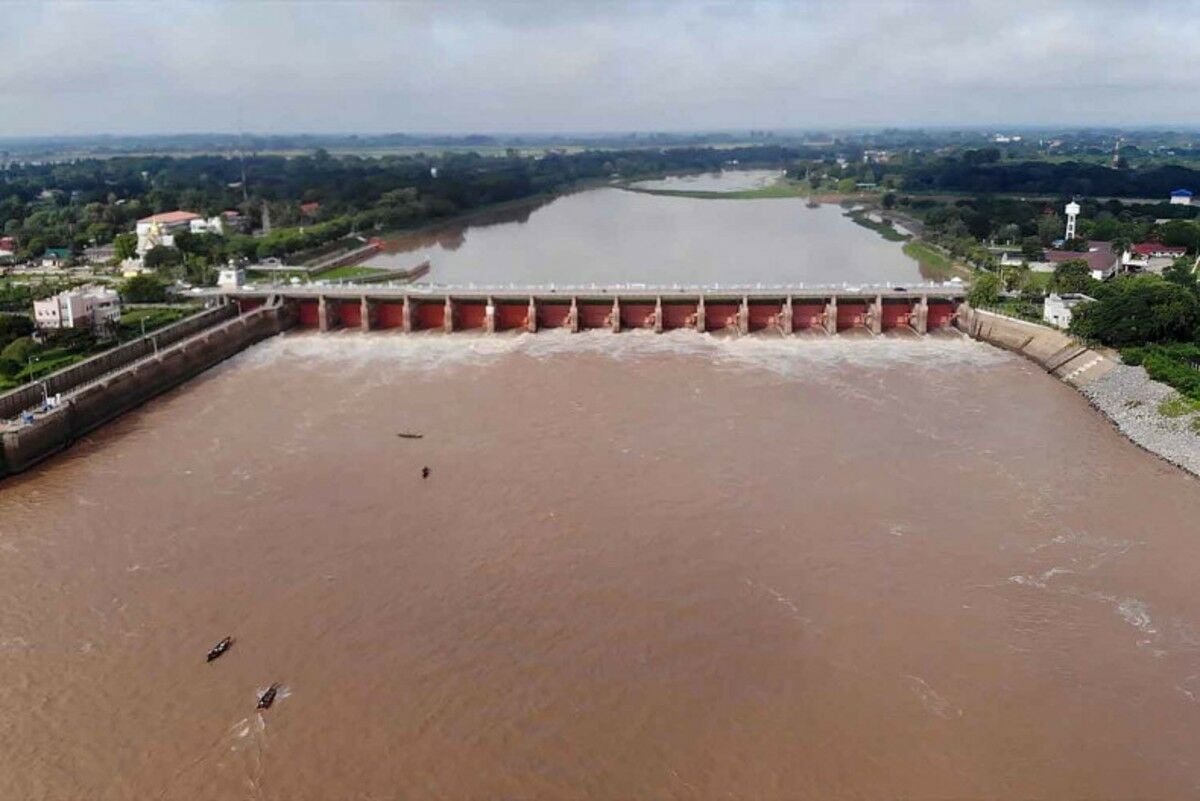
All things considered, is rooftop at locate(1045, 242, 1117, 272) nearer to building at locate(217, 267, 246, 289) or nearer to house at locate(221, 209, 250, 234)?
building at locate(217, 267, 246, 289)

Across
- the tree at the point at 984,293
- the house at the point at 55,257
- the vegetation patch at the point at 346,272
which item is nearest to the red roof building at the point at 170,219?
the house at the point at 55,257

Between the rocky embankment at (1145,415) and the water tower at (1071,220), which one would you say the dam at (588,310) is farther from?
the water tower at (1071,220)

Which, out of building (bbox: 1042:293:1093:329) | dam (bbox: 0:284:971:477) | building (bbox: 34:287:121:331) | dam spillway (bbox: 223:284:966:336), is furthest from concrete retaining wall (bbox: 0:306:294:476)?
building (bbox: 1042:293:1093:329)

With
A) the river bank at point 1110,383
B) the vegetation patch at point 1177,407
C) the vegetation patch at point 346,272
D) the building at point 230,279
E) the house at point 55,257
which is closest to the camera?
the river bank at point 1110,383

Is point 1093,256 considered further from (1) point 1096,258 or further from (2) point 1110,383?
(2) point 1110,383

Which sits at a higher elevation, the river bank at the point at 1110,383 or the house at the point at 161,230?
the house at the point at 161,230

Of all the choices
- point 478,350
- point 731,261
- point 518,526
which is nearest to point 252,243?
point 478,350

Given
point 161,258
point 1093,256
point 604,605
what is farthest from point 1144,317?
point 161,258

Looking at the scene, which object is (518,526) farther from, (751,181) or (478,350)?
(751,181)
